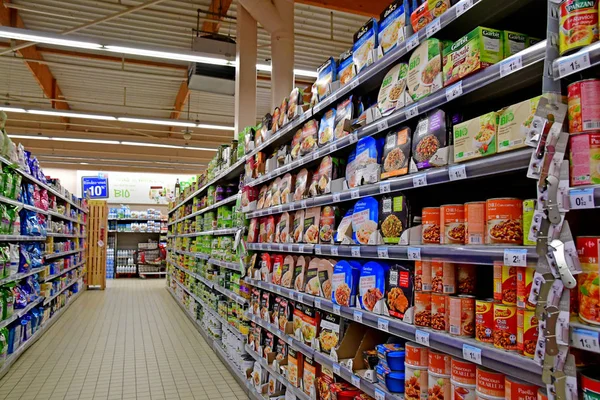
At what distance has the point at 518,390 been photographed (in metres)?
1.41

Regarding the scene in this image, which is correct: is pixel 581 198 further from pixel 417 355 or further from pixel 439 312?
pixel 417 355

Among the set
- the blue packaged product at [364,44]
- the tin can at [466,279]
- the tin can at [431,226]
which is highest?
the blue packaged product at [364,44]

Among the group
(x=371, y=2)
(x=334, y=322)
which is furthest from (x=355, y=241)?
(x=371, y=2)

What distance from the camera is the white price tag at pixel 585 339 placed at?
3.68ft

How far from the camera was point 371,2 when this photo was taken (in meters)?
6.43

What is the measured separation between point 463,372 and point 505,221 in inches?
23.2

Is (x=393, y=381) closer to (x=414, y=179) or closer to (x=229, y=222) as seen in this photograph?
(x=414, y=179)

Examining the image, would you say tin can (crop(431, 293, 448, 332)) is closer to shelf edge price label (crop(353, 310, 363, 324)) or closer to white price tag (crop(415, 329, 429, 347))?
white price tag (crop(415, 329, 429, 347))

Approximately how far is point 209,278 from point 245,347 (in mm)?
2186

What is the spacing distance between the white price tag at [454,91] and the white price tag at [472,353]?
93 cm

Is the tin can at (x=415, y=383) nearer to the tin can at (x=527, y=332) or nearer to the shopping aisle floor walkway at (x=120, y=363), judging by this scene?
the tin can at (x=527, y=332)

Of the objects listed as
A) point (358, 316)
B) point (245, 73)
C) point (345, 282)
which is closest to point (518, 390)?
point (358, 316)

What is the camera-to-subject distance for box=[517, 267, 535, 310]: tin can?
1392 millimetres

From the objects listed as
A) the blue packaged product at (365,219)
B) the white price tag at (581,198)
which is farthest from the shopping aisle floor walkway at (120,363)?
the white price tag at (581,198)
